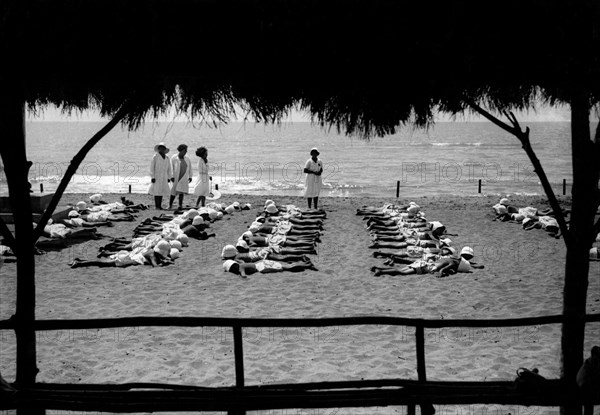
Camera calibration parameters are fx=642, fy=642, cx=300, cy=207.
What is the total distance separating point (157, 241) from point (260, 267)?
2416 mm

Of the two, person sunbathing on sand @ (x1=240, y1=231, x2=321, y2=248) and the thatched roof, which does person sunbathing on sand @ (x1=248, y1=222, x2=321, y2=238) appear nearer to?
person sunbathing on sand @ (x1=240, y1=231, x2=321, y2=248)

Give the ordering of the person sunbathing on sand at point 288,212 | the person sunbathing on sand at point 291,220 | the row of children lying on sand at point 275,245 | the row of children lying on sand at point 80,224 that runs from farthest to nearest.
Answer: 1. the person sunbathing on sand at point 288,212
2. the person sunbathing on sand at point 291,220
3. the row of children lying on sand at point 80,224
4. the row of children lying on sand at point 275,245

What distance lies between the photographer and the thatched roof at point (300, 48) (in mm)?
3123

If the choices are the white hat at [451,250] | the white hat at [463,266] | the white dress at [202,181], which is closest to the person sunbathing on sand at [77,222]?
the white dress at [202,181]

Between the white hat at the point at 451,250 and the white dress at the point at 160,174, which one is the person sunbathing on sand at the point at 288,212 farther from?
the white hat at the point at 451,250

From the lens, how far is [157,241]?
1092 cm

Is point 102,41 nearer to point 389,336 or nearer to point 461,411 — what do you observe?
point 461,411

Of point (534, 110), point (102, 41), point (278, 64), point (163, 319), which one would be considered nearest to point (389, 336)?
point (534, 110)

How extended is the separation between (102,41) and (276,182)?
31810mm

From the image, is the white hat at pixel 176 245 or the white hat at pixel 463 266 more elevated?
the white hat at pixel 176 245

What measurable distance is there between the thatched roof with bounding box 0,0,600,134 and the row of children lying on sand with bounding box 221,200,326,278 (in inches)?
234

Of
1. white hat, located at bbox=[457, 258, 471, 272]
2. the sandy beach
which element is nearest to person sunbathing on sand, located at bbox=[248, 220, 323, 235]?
the sandy beach

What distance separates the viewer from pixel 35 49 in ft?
10.6

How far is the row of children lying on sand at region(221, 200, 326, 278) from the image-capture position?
31.0ft
